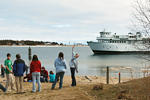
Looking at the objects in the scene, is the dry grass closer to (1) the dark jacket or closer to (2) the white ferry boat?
(1) the dark jacket

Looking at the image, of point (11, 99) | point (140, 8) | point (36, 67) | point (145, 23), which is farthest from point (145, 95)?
point (11, 99)

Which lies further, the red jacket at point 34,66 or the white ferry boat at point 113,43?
the white ferry boat at point 113,43

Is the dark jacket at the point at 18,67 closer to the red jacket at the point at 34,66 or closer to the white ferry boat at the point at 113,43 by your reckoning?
the red jacket at the point at 34,66

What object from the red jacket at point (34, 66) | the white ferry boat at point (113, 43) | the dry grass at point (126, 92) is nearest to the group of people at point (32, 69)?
the red jacket at point (34, 66)

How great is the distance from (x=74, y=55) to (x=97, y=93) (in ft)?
7.52

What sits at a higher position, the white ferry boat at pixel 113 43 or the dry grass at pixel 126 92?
the white ferry boat at pixel 113 43

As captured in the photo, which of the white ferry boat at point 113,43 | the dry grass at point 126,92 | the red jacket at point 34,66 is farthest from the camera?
the white ferry boat at point 113,43

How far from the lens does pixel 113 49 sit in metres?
83.4

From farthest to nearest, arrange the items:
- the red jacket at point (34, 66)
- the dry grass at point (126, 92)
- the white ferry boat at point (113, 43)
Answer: the white ferry boat at point (113, 43) < the red jacket at point (34, 66) < the dry grass at point (126, 92)

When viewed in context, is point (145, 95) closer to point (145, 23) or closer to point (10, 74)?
point (145, 23)

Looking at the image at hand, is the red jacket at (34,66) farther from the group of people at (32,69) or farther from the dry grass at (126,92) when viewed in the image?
the dry grass at (126,92)

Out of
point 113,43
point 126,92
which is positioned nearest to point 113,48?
point 113,43

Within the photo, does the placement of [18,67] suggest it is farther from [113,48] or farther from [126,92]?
[113,48]

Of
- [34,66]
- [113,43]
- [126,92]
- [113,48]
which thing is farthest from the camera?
[113,48]
